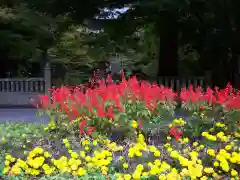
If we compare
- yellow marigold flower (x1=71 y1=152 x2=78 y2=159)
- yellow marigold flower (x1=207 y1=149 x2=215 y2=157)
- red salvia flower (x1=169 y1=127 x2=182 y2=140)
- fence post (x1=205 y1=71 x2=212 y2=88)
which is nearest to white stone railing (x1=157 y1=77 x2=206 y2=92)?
fence post (x1=205 y1=71 x2=212 y2=88)

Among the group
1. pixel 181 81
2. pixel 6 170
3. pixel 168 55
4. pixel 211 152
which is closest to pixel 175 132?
pixel 211 152

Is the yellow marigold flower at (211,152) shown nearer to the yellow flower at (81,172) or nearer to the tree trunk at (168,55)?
the yellow flower at (81,172)

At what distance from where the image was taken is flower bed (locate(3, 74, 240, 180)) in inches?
157

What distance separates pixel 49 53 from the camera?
21.9m

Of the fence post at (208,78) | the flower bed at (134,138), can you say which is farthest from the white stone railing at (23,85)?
the flower bed at (134,138)

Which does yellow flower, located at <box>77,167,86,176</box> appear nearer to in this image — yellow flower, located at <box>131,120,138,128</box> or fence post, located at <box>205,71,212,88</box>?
yellow flower, located at <box>131,120,138,128</box>

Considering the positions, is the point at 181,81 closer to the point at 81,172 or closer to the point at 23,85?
the point at 23,85

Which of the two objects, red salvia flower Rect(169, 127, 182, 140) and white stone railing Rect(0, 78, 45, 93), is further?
white stone railing Rect(0, 78, 45, 93)

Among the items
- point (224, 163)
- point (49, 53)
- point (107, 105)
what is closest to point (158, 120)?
point (107, 105)

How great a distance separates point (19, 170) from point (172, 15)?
9.70 metres

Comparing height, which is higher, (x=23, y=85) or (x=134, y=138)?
(x=23, y=85)

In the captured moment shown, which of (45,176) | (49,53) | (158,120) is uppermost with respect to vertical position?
(49,53)

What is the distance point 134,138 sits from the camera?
4688mm

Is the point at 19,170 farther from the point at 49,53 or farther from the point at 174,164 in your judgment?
the point at 49,53
